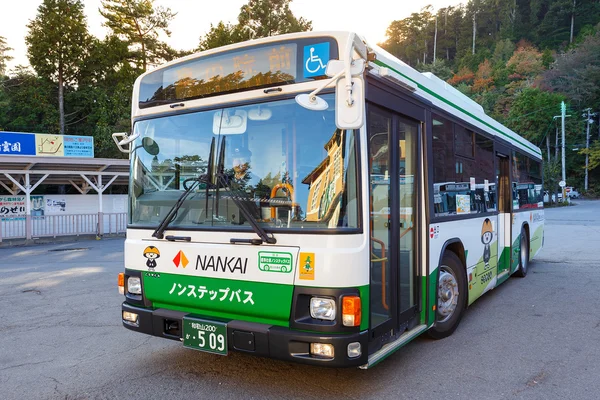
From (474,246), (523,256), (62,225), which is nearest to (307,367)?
(474,246)

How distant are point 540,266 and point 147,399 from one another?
9.50 meters

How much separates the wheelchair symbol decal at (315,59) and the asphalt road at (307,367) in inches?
102

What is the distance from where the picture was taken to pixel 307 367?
4285mm

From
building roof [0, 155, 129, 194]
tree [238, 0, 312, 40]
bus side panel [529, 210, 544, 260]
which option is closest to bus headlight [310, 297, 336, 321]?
bus side panel [529, 210, 544, 260]

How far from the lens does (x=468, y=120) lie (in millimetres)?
5855

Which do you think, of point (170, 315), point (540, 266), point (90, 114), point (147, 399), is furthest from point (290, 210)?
point (90, 114)

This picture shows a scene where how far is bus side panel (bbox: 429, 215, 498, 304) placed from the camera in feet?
15.4

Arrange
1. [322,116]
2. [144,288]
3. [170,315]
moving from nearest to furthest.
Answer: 1. [322,116]
2. [170,315]
3. [144,288]

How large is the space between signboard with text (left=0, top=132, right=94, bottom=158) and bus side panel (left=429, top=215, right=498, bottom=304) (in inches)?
739

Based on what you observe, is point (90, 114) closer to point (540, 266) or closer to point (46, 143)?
point (46, 143)

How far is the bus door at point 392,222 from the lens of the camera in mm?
3645

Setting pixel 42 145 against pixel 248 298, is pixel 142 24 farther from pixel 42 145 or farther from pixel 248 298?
pixel 248 298

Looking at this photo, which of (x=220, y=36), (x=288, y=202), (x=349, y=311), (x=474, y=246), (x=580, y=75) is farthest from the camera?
(x=580, y=75)

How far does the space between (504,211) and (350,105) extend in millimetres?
5434
